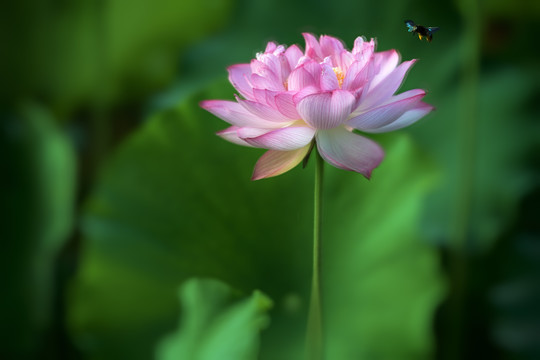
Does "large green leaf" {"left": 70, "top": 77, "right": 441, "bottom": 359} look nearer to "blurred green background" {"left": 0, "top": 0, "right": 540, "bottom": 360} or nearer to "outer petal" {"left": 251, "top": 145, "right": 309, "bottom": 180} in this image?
"blurred green background" {"left": 0, "top": 0, "right": 540, "bottom": 360}

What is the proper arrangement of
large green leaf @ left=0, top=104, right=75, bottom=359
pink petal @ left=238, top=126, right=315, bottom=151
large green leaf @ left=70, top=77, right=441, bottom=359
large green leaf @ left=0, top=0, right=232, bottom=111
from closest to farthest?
1. pink petal @ left=238, top=126, right=315, bottom=151
2. large green leaf @ left=70, top=77, right=441, bottom=359
3. large green leaf @ left=0, top=104, right=75, bottom=359
4. large green leaf @ left=0, top=0, right=232, bottom=111

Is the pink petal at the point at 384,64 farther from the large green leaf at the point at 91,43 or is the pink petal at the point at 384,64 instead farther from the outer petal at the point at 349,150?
the large green leaf at the point at 91,43

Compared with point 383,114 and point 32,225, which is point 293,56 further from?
point 32,225

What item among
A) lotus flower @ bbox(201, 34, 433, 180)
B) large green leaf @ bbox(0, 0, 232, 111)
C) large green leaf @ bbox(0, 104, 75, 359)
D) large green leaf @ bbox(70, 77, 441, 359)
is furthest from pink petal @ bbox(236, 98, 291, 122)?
large green leaf @ bbox(0, 0, 232, 111)

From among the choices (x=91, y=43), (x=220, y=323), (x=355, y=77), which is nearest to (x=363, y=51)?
(x=355, y=77)

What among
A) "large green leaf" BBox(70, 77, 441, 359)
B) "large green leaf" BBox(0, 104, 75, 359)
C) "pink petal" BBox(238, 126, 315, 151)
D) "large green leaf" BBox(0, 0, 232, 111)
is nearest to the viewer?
"pink petal" BBox(238, 126, 315, 151)

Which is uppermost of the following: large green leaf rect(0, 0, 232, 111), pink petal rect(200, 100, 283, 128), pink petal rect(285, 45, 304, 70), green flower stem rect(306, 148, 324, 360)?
large green leaf rect(0, 0, 232, 111)

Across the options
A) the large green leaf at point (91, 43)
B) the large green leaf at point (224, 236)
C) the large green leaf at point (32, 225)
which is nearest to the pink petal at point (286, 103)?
the large green leaf at point (224, 236)

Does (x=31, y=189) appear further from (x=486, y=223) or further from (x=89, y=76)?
(x=486, y=223)
